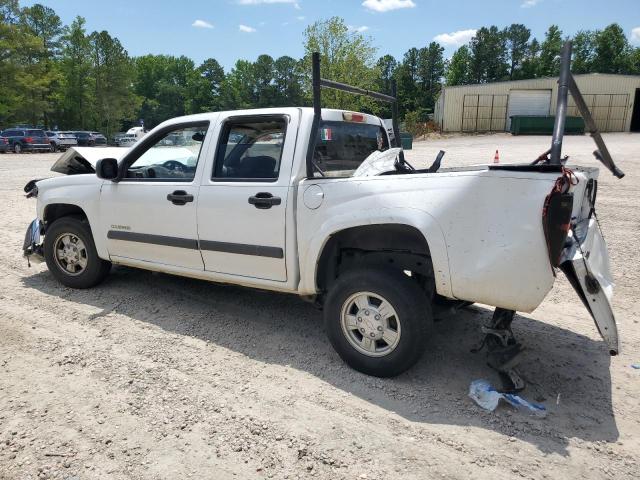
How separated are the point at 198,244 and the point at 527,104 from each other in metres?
46.6

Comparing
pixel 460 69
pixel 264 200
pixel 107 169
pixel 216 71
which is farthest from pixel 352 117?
pixel 216 71

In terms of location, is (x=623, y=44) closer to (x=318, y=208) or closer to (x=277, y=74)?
(x=277, y=74)

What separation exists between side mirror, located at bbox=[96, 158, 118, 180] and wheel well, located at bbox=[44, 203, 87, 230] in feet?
2.98

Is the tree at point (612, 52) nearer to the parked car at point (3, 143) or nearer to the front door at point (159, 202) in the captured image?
the parked car at point (3, 143)

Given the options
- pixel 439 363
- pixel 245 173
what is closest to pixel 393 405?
pixel 439 363

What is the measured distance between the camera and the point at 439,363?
378 centimetres

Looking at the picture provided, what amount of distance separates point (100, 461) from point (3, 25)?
50.4 meters

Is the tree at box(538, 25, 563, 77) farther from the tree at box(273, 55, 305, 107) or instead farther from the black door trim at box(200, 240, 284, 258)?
the black door trim at box(200, 240, 284, 258)

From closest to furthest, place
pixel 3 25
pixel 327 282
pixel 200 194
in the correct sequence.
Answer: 1. pixel 327 282
2. pixel 200 194
3. pixel 3 25

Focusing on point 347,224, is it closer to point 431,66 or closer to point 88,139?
point 88,139

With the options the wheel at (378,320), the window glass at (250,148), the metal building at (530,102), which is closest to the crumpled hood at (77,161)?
the window glass at (250,148)

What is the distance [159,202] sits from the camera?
4441 mm

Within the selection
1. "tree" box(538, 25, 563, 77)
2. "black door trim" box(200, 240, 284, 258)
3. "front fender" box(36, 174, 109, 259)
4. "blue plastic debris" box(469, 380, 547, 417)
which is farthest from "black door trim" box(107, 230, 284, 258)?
"tree" box(538, 25, 563, 77)

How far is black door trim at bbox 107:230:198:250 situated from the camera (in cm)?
432
